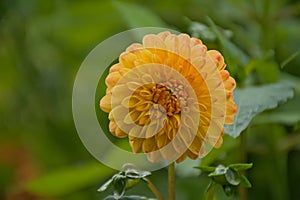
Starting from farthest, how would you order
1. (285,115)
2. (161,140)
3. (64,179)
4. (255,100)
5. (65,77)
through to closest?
(65,77), (64,179), (285,115), (255,100), (161,140)

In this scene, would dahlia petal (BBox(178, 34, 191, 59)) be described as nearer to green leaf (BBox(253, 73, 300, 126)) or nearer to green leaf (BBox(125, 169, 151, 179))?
green leaf (BBox(125, 169, 151, 179))

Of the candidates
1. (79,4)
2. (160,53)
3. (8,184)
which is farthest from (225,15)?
(160,53)

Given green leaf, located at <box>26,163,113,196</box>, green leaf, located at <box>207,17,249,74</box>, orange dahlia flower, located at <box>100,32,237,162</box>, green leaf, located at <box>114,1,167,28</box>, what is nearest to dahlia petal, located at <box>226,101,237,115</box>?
orange dahlia flower, located at <box>100,32,237,162</box>

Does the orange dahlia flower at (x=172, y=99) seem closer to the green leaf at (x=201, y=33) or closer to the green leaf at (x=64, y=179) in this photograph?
the green leaf at (x=201, y=33)

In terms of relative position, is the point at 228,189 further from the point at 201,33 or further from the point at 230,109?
the point at 201,33

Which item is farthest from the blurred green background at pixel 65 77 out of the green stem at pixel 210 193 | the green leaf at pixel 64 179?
the green stem at pixel 210 193

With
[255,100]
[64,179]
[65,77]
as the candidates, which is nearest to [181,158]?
[255,100]
